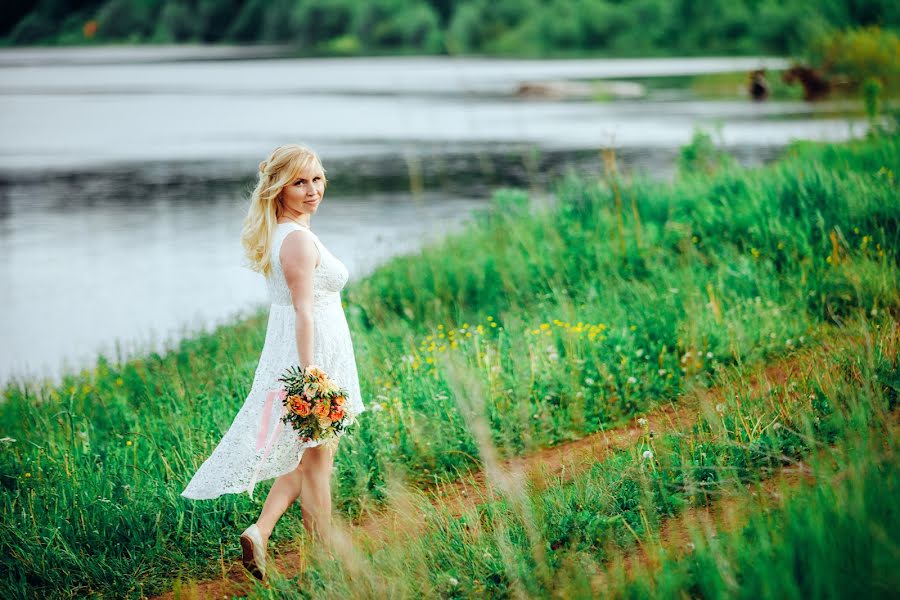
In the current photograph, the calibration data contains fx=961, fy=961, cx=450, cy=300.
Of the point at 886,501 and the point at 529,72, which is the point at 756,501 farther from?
the point at 529,72

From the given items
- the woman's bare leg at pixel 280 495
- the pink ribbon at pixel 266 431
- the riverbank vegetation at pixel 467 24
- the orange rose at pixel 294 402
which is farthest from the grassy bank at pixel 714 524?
the riverbank vegetation at pixel 467 24

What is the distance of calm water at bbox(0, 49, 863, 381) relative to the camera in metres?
13.0

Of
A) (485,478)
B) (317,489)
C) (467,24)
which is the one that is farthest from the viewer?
(467,24)

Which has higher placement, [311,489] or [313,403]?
[313,403]

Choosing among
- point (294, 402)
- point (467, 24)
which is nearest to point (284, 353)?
point (294, 402)

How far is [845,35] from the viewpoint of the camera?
29766 mm

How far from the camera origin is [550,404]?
6.05 m

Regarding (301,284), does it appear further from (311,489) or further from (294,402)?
(311,489)

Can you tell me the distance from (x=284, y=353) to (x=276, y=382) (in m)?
0.14

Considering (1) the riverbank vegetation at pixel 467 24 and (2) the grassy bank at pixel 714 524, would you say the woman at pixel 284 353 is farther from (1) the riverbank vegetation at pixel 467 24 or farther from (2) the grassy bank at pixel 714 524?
(1) the riverbank vegetation at pixel 467 24

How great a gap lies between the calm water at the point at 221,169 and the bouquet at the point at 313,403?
A: 13.6ft

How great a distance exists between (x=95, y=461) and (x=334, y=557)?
7.34 feet

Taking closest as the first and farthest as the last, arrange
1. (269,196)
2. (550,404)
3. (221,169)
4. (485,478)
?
1. (269,196)
2. (485,478)
3. (550,404)
4. (221,169)

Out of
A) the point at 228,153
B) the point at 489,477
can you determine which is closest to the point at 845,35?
the point at 228,153
